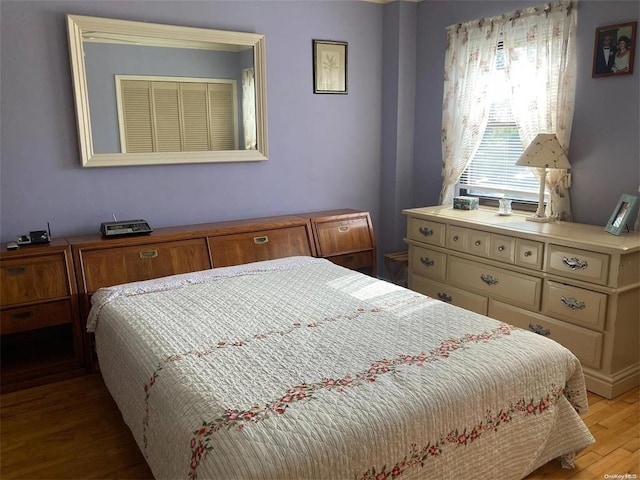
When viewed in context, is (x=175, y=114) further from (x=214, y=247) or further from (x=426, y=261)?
(x=426, y=261)

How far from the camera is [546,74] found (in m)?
3.20

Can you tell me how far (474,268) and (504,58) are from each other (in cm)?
139

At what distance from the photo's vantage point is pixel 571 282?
279 centimetres

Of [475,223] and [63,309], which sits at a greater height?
[475,223]

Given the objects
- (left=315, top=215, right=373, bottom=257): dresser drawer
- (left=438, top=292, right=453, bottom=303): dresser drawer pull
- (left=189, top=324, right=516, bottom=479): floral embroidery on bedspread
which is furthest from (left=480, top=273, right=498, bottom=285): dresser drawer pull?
(left=189, top=324, right=516, bottom=479): floral embroidery on bedspread

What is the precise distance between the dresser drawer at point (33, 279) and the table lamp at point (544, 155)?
2.73 meters

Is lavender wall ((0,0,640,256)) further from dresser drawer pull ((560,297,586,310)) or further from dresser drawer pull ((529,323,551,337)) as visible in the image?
dresser drawer pull ((529,323,551,337))

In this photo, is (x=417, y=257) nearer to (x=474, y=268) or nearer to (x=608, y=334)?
(x=474, y=268)

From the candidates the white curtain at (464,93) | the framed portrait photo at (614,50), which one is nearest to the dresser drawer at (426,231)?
the white curtain at (464,93)

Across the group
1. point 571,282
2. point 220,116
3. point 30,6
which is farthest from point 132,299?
point 571,282

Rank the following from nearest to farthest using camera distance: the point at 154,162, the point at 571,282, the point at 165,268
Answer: the point at 571,282 < the point at 165,268 < the point at 154,162

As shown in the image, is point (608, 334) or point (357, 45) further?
point (357, 45)

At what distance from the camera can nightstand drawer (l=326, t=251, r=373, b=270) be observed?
12.5ft

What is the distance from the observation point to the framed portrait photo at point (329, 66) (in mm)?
3857
